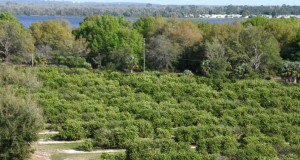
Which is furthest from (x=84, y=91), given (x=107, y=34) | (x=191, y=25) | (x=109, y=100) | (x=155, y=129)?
(x=191, y=25)

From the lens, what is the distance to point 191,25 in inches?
2665

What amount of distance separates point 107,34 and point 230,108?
32.1 metres

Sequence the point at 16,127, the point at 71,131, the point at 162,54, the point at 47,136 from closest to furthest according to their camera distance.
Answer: the point at 16,127 → the point at 71,131 → the point at 47,136 → the point at 162,54

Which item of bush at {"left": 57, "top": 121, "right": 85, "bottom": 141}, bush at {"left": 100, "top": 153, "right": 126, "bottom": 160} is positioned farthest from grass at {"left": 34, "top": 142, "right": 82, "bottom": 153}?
bush at {"left": 100, "top": 153, "right": 126, "bottom": 160}

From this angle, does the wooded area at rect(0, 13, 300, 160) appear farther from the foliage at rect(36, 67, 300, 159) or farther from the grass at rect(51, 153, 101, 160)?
the grass at rect(51, 153, 101, 160)

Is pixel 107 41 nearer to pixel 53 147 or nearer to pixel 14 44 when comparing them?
pixel 14 44

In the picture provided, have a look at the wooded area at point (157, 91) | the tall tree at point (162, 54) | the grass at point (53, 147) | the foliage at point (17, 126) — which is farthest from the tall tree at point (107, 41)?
the foliage at point (17, 126)

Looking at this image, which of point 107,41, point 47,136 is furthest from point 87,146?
point 107,41

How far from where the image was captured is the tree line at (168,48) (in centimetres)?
5619

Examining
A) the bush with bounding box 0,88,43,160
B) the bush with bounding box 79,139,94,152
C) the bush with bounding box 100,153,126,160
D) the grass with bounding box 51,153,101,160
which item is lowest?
the grass with bounding box 51,153,101,160

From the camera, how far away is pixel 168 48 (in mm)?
59281

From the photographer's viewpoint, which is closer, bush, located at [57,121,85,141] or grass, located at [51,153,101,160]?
grass, located at [51,153,101,160]

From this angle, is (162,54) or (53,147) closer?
(53,147)

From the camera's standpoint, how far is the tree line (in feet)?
184
